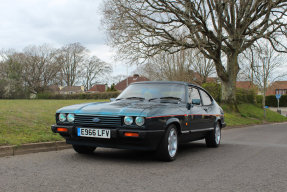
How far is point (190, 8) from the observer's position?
1800 centimetres

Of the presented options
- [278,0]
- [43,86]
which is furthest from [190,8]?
[43,86]

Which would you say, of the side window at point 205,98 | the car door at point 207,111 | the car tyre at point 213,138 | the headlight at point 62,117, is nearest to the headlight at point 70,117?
the headlight at point 62,117

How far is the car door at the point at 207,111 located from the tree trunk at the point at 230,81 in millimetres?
15073

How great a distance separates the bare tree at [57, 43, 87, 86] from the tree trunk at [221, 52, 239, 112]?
48.7 metres

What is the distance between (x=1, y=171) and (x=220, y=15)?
17.4m

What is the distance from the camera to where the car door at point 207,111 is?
8.13 metres

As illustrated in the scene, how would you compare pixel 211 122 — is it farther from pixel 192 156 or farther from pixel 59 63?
pixel 59 63

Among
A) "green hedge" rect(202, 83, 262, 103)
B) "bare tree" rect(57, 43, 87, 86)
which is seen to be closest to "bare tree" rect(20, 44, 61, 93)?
"bare tree" rect(57, 43, 87, 86)

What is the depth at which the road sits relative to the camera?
434cm

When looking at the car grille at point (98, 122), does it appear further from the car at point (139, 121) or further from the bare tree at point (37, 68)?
the bare tree at point (37, 68)

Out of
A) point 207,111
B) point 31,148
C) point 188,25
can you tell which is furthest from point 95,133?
point 188,25

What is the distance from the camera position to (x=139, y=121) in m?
5.64

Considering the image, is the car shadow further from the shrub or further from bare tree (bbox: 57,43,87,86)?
bare tree (bbox: 57,43,87,86)

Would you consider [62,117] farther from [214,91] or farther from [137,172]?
[214,91]
